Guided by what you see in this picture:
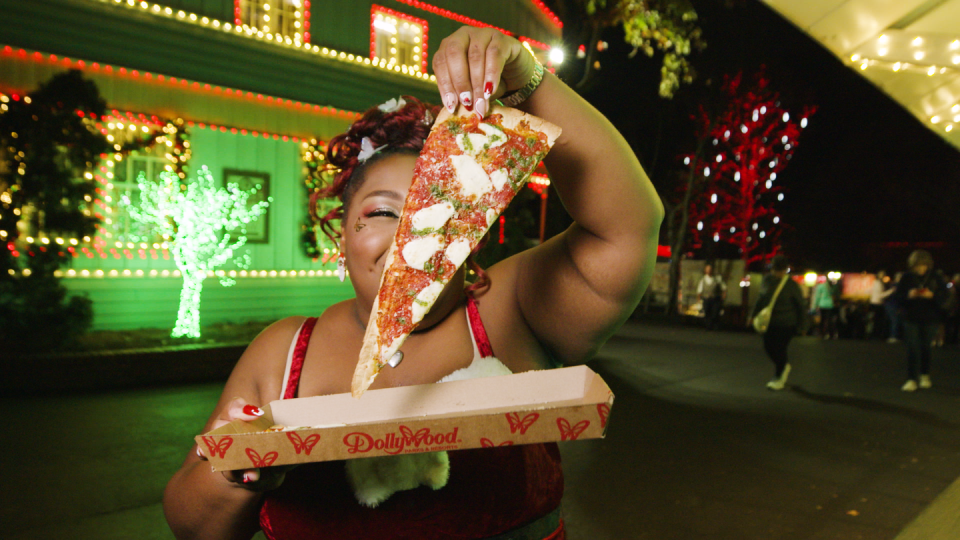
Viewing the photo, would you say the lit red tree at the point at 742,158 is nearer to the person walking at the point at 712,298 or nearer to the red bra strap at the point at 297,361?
the person walking at the point at 712,298

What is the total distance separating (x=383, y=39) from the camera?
12.0 m

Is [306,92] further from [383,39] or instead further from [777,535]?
[777,535]

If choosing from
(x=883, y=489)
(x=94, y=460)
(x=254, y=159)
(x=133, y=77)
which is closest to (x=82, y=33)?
(x=133, y=77)

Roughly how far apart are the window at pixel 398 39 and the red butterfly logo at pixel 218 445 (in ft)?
38.5

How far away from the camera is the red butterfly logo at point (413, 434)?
3.35ft

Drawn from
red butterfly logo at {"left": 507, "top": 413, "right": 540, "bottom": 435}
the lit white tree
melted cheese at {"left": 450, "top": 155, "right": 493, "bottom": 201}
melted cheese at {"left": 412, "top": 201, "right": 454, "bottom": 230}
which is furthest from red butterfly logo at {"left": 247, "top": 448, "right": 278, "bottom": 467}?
the lit white tree

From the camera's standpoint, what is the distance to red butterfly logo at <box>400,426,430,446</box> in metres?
1.02

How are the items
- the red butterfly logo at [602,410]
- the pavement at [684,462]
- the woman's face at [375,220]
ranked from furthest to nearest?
the pavement at [684,462]
the woman's face at [375,220]
the red butterfly logo at [602,410]

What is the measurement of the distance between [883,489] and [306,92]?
10214 mm

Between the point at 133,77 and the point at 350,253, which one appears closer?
the point at 350,253

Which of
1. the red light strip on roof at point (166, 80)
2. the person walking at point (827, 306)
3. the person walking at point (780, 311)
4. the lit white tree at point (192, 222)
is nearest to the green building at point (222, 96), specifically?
the red light strip on roof at point (166, 80)

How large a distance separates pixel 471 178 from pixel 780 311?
8119 mm

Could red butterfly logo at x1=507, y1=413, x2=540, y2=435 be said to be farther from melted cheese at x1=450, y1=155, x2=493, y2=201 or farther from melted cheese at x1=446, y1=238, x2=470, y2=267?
melted cheese at x1=450, y1=155, x2=493, y2=201

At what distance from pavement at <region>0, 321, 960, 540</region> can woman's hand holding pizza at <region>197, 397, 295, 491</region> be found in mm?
2920
